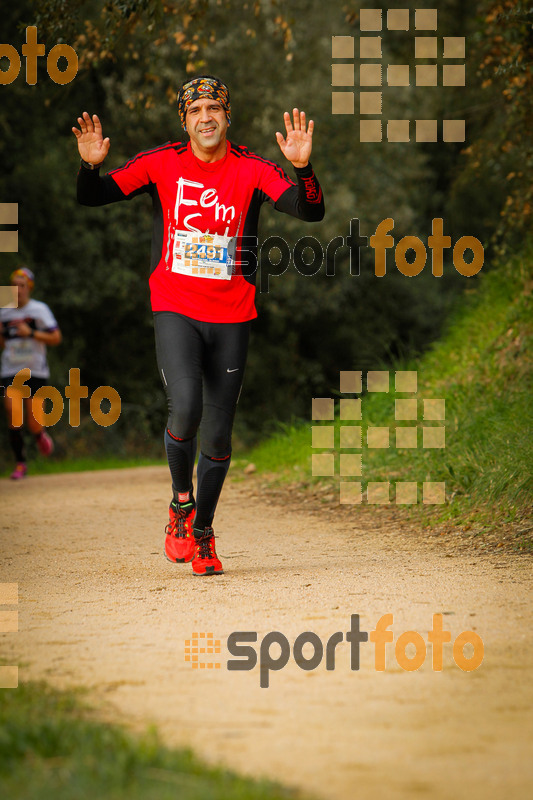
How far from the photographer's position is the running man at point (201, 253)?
5281 mm

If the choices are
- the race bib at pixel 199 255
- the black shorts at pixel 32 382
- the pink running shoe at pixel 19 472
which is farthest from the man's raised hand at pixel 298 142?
the pink running shoe at pixel 19 472

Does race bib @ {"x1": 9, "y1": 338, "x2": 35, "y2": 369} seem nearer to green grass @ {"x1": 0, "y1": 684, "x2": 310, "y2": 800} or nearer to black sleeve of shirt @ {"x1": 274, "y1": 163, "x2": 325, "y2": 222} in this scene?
black sleeve of shirt @ {"x1": 274, "y1": 163, "x2": 325, "y2": 222}

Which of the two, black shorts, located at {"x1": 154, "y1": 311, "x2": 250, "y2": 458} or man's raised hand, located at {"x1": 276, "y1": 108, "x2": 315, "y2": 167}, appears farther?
black shorts, located at {"x1": 154, "y1": 311, "x2": 250, "y2": 458}

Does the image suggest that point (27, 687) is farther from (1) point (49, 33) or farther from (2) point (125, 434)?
(2) point (125, 434)

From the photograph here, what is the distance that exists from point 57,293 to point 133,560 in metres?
11.3

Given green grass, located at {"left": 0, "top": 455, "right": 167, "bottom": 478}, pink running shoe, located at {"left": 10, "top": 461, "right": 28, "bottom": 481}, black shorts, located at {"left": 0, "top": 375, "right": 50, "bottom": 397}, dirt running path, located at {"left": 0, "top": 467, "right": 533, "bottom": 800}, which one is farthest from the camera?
green grass, located at {"left": 0, "top": 455, "right": 167, "bottom": 478}

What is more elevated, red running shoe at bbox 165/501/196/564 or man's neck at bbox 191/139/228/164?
man's neck at bbox 191/139/228/164

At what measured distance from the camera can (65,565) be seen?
234 inches

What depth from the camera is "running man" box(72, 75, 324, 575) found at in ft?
17.3

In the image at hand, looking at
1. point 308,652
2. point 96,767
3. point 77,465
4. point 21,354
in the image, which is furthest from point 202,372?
point 77,465

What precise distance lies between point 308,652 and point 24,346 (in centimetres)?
807

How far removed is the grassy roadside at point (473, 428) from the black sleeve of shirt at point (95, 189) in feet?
9.98

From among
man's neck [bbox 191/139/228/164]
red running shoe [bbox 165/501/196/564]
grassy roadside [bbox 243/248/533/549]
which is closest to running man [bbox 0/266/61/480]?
grassy roadside [bbox 243/248/533/549]

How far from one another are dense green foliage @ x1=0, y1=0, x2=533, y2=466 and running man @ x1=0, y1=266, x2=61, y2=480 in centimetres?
346
